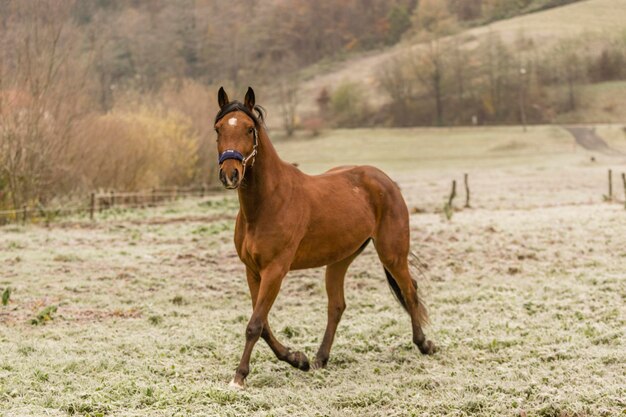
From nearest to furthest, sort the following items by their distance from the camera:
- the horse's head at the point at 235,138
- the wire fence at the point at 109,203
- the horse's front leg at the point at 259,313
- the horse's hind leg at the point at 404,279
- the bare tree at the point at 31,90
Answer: the horse's head at the point at 235,138, the horse's front leg at the point at 259,313, the horse's hind leg at the point at 404,279, the wire fence at the point at 109,203, the bare tree at the point at 31,90

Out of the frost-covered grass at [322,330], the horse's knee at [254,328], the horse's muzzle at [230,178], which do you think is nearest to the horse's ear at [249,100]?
the horse's muzzle at [230,178]

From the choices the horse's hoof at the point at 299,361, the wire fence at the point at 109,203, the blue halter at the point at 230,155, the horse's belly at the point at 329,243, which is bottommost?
the wire fence at the point at 109,203

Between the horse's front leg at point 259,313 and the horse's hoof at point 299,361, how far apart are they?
1.97ft

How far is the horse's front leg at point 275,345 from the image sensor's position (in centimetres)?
712

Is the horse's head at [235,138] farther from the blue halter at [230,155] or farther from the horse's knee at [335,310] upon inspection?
the horse's knee at [335,310]

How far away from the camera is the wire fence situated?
2388 cm

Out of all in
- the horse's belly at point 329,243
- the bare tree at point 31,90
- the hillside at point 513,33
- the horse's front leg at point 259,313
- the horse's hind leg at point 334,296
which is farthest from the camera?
the hillside at point 513,33

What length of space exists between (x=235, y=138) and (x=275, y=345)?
2072 mm

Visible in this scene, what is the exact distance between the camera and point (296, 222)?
7164 mm

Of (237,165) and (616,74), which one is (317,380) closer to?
(237,165)

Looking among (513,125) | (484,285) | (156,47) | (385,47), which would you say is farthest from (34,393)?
(385,47)

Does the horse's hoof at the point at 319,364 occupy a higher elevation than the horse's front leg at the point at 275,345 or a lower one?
lower

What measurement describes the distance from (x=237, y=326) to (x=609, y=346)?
452cm

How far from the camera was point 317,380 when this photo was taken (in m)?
7.05
